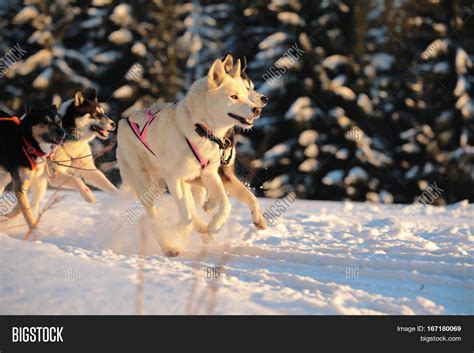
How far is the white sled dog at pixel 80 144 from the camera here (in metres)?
6.64

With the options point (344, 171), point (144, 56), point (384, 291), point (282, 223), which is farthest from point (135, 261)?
point (144, 56)

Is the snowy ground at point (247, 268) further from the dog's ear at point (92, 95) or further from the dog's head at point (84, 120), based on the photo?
the dog's ear at point (92, 95)

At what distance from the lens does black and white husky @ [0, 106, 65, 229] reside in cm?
583

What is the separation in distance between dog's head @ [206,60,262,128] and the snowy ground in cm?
93

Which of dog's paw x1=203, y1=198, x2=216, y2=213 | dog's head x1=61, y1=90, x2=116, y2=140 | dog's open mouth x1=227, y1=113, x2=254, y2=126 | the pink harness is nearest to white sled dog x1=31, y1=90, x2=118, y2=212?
dog's head x1=61, y1=90, x2=116, y2=140

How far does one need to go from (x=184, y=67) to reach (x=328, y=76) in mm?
4586

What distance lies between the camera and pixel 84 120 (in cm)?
681

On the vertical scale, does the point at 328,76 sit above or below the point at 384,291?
above

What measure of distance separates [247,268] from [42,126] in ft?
9.06

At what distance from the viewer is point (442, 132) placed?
58.7 feet

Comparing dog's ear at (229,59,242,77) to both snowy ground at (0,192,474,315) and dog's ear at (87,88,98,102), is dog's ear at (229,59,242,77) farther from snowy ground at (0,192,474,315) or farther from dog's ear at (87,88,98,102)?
dog's ear at (87,88,98,102)

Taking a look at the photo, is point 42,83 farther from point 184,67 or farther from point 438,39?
point 438,39

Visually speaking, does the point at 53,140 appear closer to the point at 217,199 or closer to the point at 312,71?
the point at 217,199

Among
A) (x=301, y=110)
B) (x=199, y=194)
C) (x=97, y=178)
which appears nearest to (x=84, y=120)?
(x=97, y=178)
